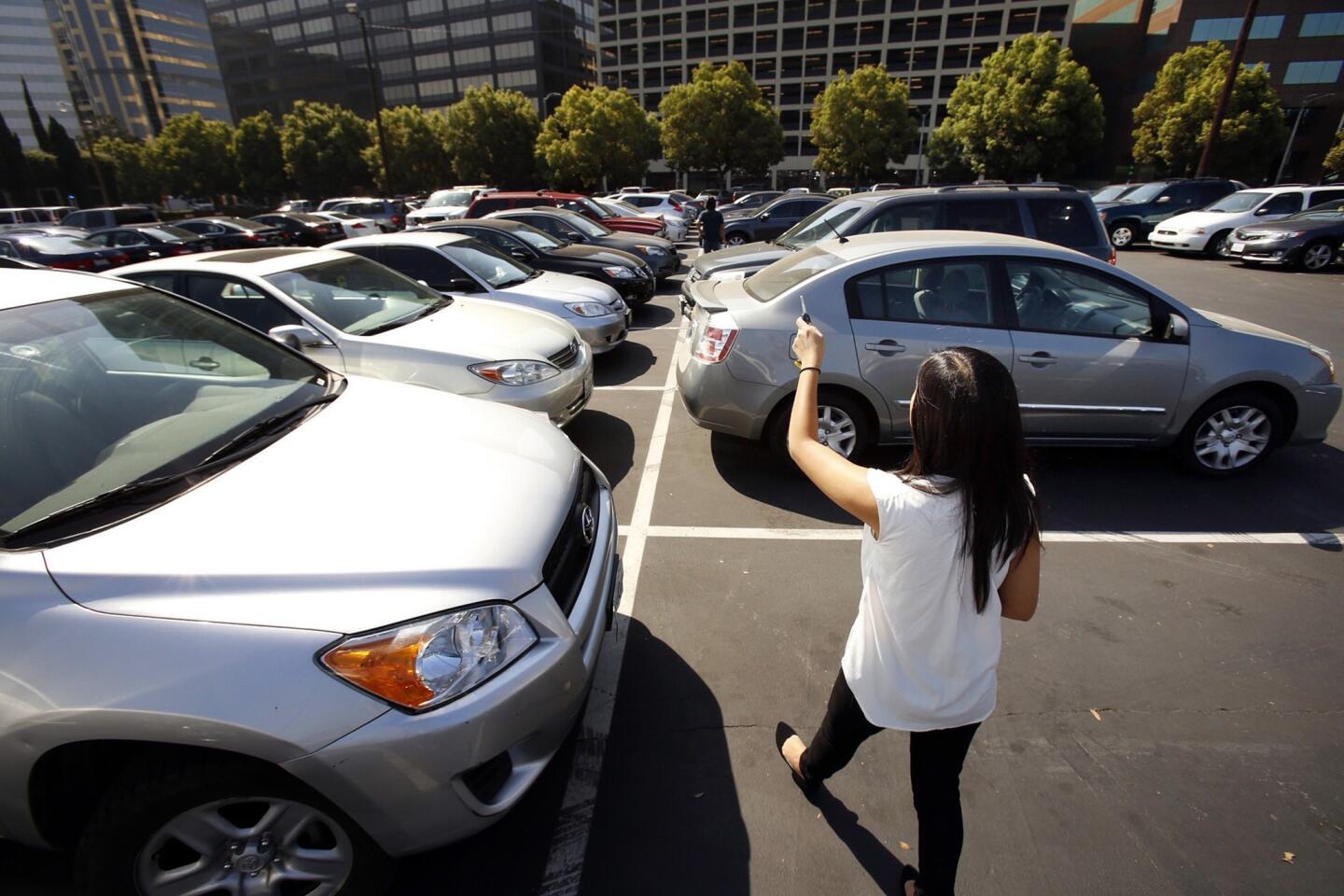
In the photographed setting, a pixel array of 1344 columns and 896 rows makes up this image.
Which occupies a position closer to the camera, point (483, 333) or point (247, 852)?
point (247, 852)

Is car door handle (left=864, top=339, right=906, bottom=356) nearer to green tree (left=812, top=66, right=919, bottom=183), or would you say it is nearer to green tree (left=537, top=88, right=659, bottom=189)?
green tree (left=537, top=88, right=659, bottom=189)

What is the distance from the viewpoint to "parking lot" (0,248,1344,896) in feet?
6.61

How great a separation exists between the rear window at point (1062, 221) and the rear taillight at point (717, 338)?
499 centimetres

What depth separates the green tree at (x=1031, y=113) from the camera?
36.6 m

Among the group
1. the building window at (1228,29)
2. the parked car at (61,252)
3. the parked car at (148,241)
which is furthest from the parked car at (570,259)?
the building window at (1228,29)

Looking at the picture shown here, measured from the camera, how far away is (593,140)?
3734cm

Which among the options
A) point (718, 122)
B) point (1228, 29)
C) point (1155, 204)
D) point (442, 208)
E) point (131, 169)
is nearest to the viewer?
point (1155, 204)

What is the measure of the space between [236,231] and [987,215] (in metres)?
22.8

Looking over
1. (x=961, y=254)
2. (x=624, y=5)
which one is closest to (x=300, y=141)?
(x=624, y=5)

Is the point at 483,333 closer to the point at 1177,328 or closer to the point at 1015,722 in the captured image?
the point at 1015,722

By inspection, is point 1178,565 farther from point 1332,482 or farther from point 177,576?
point 177,576

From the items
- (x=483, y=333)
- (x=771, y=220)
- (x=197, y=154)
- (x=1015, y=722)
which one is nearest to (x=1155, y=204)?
(x=771, y=220)

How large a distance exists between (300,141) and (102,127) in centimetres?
4567

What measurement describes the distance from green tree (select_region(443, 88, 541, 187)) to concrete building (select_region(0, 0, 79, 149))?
9463 centimetres
